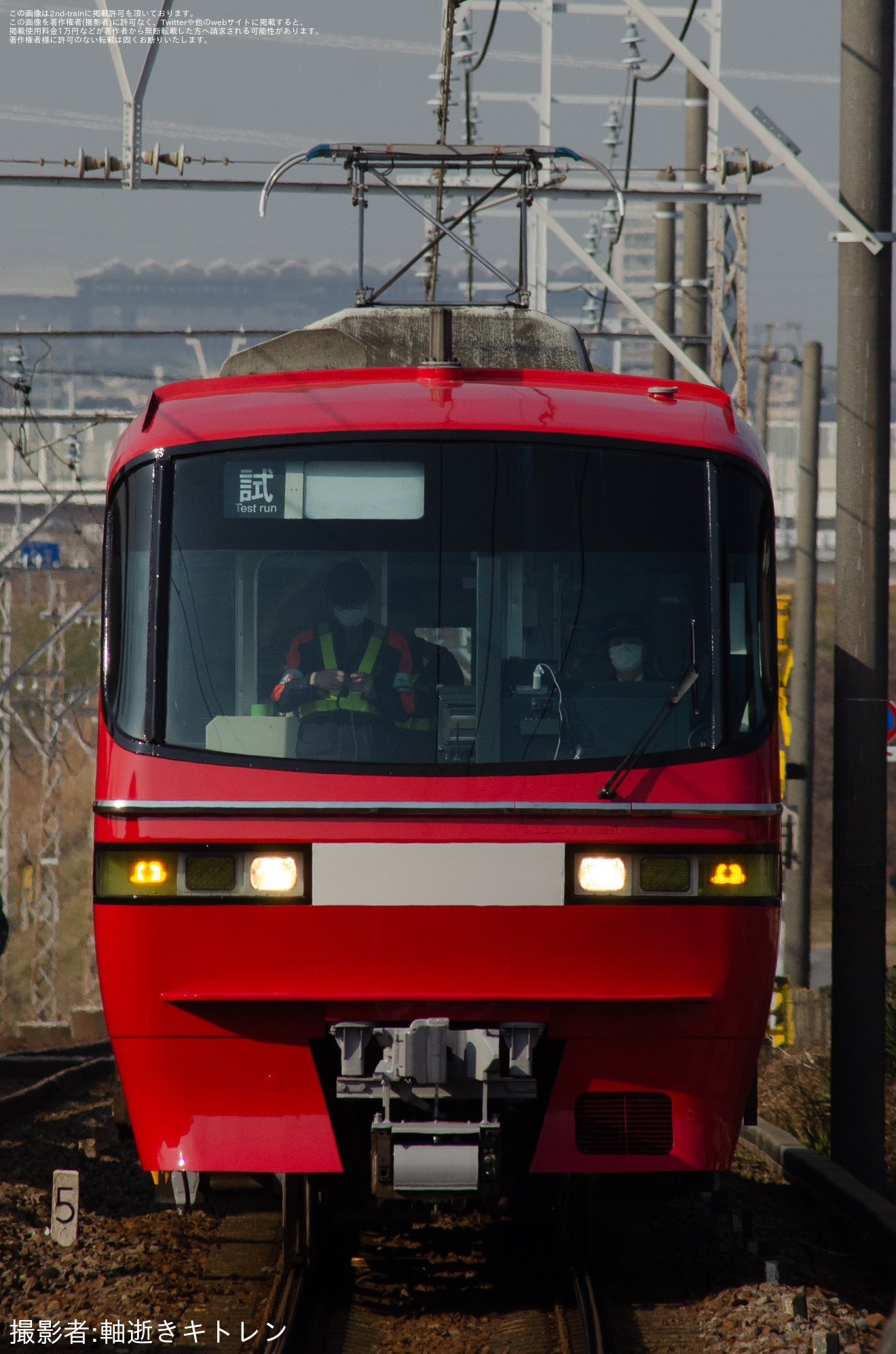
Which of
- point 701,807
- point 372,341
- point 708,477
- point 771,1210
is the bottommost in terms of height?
point 771,1210

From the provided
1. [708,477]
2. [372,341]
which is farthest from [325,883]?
[372,341]

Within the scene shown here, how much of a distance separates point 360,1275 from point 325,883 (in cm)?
188

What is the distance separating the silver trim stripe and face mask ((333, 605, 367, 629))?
641 mm

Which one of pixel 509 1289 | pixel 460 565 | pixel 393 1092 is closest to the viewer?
pixel 393 1092

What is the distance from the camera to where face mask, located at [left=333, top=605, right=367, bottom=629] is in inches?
222

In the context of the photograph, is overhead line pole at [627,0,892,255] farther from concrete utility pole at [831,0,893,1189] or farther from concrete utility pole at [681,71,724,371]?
concrete utility pole at [681,71,724,371]

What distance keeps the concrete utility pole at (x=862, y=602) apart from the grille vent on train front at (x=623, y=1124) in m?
2.41

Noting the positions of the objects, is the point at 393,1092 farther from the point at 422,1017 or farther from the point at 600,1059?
the point at 600,1059

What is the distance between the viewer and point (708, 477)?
5.71 m

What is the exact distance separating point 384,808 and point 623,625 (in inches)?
40.1

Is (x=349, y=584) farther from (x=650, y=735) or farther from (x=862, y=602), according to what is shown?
→ (x=862, y=602)

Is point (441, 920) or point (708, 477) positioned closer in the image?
point (441, 920)

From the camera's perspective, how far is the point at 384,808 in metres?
5.28

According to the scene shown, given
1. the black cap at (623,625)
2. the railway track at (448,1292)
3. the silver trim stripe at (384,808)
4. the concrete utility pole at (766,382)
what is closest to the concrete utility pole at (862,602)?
the railway track at (448,1292)
